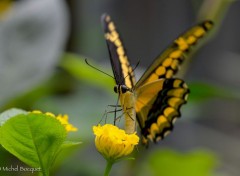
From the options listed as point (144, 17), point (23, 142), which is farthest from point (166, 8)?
point (23, 142)

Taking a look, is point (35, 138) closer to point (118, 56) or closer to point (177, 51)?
point (118, 56)

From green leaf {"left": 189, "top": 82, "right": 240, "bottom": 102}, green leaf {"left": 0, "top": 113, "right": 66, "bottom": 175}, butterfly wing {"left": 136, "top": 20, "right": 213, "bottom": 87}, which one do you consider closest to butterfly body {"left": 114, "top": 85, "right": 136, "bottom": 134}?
butterfly wing {"left": 136, "top": 20, "right": 213, "bottom": 87}

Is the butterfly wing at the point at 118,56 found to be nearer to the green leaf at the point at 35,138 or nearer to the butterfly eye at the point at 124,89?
the butterfly eye at the point at 124,89

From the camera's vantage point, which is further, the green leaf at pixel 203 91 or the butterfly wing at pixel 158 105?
the green leaf at pixel 203 91

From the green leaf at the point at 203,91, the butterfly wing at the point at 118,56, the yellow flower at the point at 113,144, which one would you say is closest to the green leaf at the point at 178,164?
the green leaf at the point at 203,91

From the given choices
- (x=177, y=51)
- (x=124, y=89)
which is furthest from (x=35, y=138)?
(x=177, y=51)

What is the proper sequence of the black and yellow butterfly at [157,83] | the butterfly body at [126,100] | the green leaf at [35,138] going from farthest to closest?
the black and yellow butterfly at [157,83]
the butterfly body at [126,100]
the green leaf at [35,138]

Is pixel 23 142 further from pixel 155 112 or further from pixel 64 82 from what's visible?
pixel 64 82
